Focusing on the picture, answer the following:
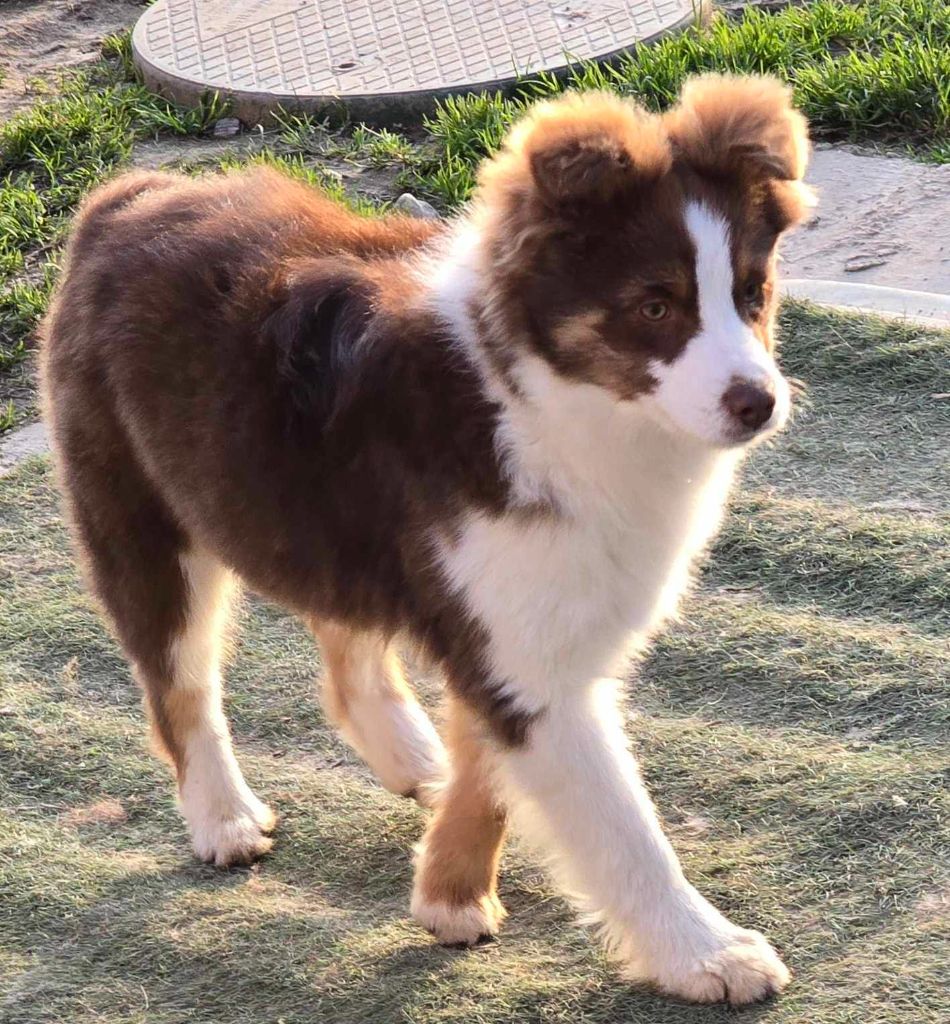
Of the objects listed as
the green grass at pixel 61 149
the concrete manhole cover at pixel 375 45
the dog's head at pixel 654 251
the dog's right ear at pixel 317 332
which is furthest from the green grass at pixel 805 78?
the dog's head at pixel 654 251

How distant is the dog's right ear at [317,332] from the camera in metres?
3.33

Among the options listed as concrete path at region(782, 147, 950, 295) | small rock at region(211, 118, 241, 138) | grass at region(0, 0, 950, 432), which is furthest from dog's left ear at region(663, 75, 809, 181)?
small rock at region(211, 118, 241, 138)

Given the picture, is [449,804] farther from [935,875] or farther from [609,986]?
[935,875]

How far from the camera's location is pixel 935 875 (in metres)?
3.42

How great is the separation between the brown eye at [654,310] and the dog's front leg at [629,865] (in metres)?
0.75

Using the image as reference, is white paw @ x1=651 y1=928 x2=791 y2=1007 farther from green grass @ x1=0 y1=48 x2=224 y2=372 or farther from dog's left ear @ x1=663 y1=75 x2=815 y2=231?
green grass @ x1=0 y1=48 x2=224 y2=372

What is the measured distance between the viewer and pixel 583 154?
2.99 m

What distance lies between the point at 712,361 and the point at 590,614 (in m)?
0.56

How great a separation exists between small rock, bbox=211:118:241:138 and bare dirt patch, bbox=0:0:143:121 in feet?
3.58

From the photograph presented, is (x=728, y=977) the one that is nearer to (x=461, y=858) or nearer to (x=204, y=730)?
(x=461, y=858)

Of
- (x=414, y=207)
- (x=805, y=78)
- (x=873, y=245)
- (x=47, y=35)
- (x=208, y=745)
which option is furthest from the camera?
(x=47, y=35)

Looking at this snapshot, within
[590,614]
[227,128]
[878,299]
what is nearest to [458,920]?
[590,614]

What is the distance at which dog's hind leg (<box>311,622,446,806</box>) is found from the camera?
160 inches

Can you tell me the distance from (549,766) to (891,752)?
1.01 metres
